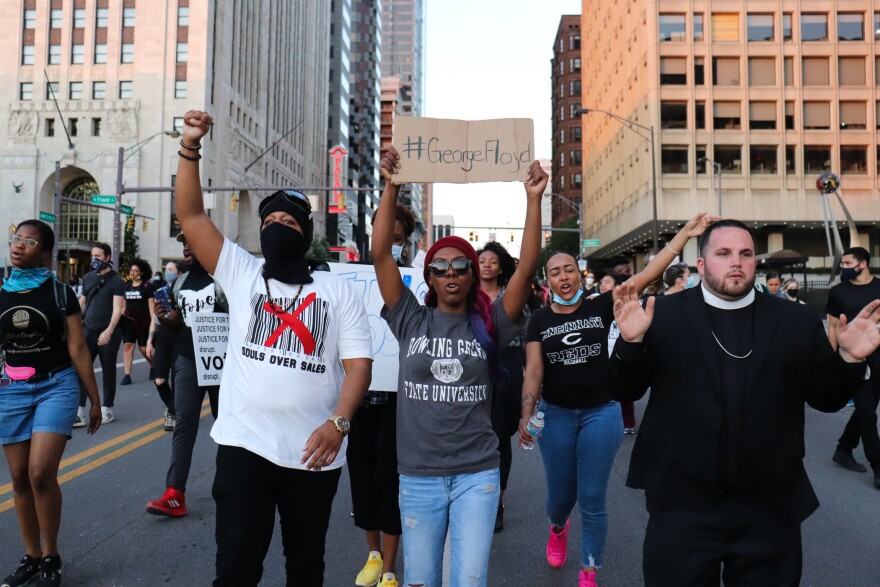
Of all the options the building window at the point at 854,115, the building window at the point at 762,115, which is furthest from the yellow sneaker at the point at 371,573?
the building window at the point at 854,115

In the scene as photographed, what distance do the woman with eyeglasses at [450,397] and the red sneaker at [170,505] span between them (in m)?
2.94

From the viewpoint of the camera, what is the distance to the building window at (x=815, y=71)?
45219mm

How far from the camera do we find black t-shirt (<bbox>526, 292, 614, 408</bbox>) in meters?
4.42

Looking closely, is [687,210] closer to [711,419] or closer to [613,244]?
[613,244]

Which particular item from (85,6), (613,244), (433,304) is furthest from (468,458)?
(85,6)

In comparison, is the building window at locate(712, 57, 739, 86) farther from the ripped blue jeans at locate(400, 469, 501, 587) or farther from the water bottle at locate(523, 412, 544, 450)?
the ripped blue jeans at locate(400, 469, 501, 587)

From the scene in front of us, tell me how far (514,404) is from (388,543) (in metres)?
1.21

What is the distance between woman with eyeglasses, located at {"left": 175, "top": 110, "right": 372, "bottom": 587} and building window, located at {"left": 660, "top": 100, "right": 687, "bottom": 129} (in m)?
45.5

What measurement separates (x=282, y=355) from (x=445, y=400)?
2.39 ft

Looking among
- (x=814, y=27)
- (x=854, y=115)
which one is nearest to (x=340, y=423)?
(x=854, y=115)

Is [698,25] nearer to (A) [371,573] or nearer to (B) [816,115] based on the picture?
(B) [816,115]

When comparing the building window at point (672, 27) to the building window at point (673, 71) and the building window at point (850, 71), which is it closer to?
the building window at point (673, 71)

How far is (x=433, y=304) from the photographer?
3.54 m

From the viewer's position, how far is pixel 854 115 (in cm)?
4506
